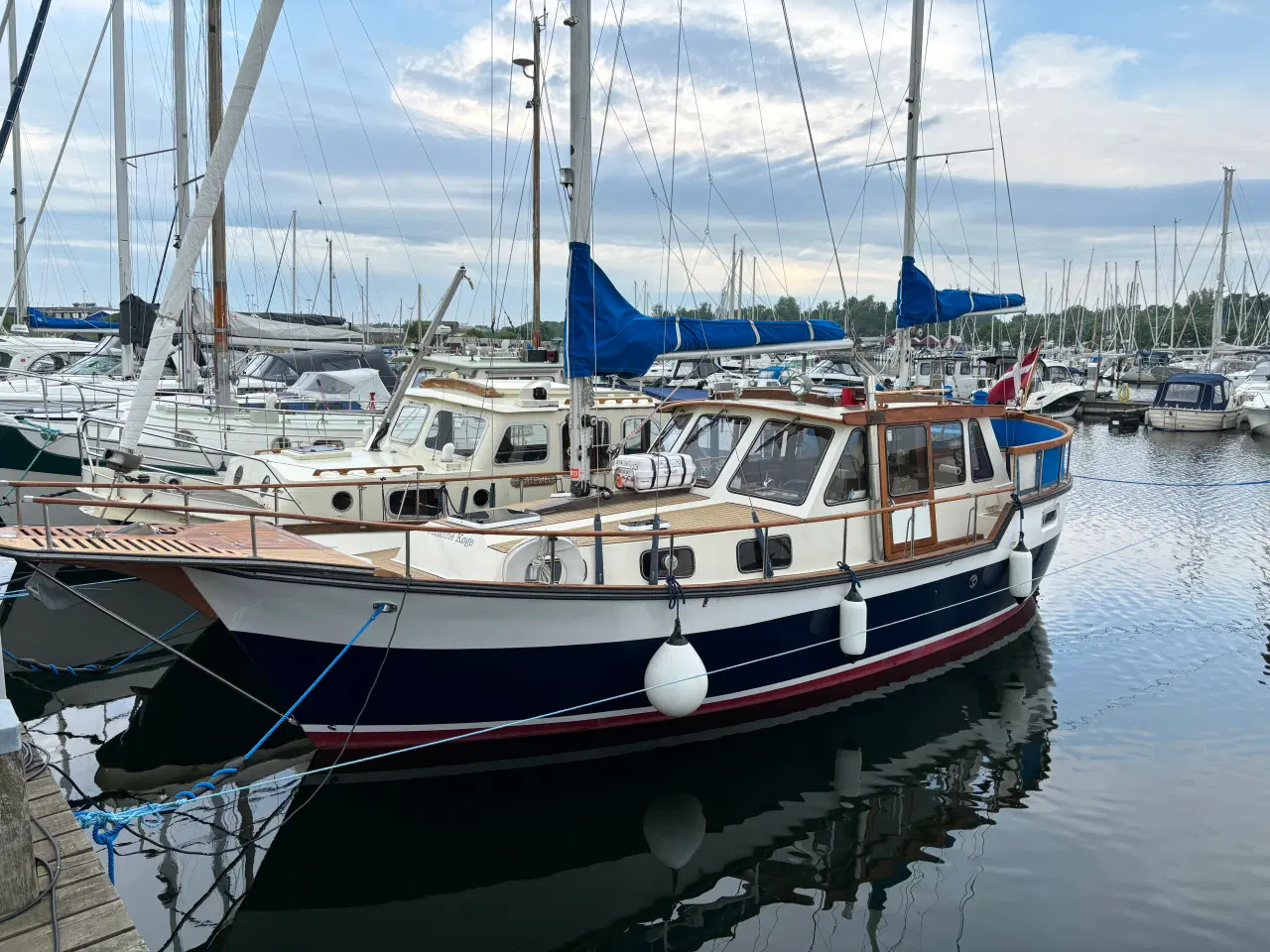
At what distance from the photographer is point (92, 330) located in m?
32.1

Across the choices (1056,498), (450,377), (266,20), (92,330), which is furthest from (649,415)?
(92,330)

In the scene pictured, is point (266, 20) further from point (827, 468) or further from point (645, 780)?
point (645, 780)

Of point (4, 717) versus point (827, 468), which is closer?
point (4, 717)

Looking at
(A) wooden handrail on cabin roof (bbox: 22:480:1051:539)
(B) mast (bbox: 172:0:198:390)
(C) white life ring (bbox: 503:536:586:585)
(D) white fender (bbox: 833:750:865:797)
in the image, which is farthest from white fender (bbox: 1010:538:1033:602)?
(B) mast (bbox: 172:0:198:390)

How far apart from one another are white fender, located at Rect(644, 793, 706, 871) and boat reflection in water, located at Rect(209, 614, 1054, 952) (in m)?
0.01

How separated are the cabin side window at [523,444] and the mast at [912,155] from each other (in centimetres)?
508

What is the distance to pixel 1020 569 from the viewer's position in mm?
10148

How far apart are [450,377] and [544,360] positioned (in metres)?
2.19

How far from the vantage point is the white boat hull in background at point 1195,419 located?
111 feet

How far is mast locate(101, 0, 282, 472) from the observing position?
8.66m

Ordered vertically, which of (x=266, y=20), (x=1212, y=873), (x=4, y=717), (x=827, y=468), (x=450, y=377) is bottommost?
(x=1212, y=873)

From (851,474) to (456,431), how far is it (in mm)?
5684

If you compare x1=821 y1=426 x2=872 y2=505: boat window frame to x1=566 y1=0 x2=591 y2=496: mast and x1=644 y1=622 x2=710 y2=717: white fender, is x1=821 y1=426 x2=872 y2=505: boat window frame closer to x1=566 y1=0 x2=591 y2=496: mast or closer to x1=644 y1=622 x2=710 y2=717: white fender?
x1=644 y1=622 x2=710 y2=717: white fender

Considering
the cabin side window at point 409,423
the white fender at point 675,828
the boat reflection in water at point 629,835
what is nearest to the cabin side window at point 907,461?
the boat reflection in water at point 629,835
